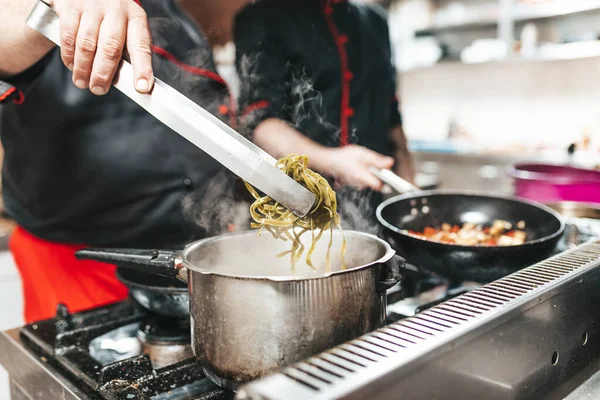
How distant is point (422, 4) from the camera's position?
19.9ft

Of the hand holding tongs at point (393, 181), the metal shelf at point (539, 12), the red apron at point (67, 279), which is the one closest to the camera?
the hand holding tongs at point (393, 181)

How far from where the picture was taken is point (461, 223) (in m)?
1.65

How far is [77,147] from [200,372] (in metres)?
0.99

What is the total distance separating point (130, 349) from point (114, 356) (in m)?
0.04

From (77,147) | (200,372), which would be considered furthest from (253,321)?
(77,147)

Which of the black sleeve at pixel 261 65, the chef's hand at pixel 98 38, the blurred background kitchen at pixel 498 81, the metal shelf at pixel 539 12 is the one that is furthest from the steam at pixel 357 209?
the metal shelf at pixel 539 12

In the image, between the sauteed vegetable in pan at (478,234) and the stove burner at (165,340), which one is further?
the sauteed vegetable in pan at (478,234)

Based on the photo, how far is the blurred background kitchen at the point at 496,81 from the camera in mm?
5062

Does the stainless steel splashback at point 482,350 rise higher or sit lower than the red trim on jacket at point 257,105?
lower

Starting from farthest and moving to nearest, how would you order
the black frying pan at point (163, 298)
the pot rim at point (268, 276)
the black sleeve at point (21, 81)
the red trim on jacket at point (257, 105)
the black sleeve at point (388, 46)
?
the black sleeve at point (388, 46), the red trim on jacket at point (257, 105), the black sleeve at point (21, 81), the black frying pan at point (163, 298), the pot rim at point (268, 276)

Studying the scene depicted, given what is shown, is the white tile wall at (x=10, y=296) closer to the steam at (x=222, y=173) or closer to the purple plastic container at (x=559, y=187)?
the steam at (x=222, y=173)

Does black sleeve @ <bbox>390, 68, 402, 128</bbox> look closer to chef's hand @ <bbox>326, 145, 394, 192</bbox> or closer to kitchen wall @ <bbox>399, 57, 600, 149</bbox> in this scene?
chef's hand @ <bbox>326, 145, 394, 192</bbox>

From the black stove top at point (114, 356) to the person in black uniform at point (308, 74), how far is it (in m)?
A: 0.97

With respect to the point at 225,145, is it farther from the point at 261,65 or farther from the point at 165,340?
the point at 261,65
